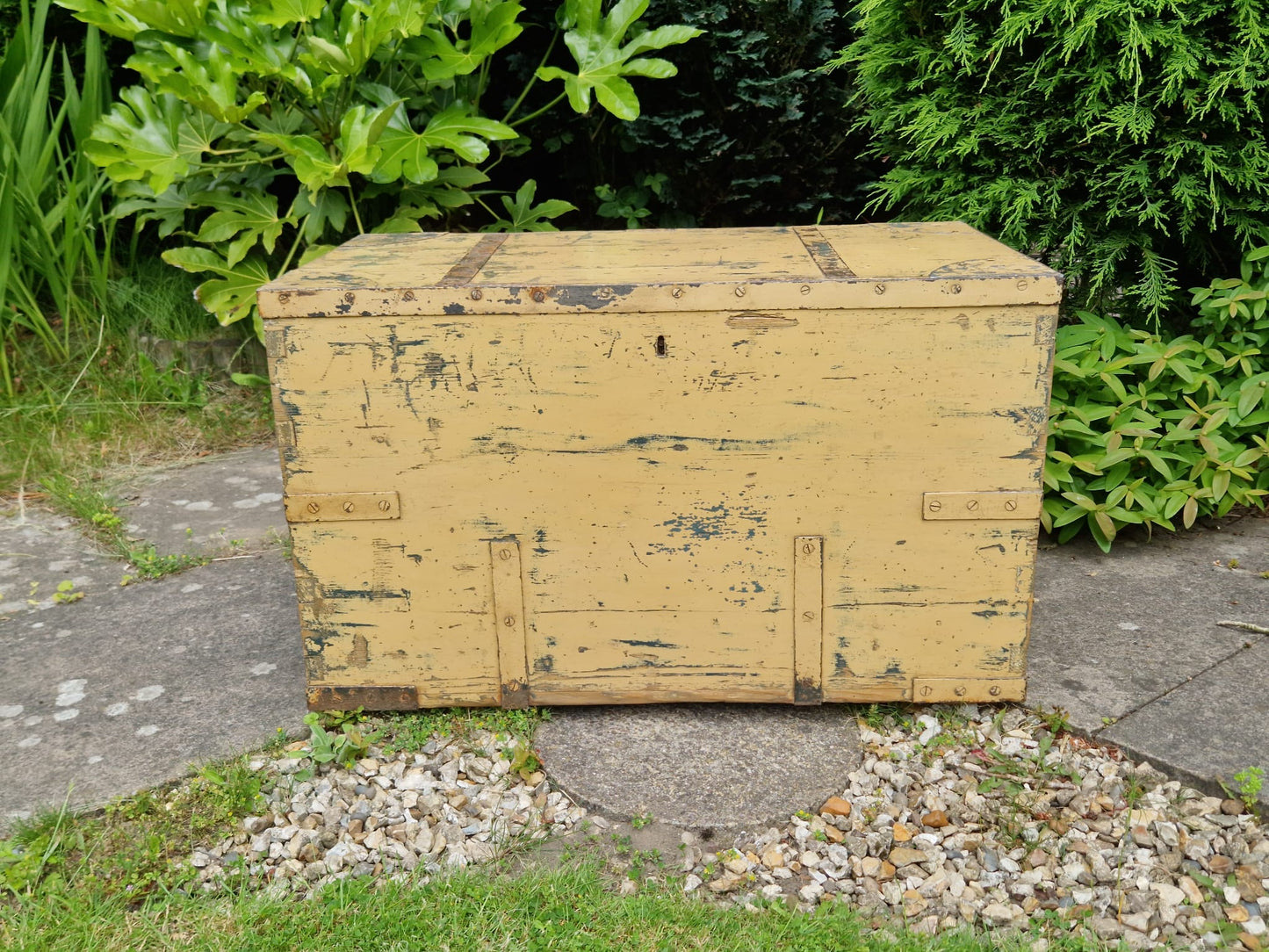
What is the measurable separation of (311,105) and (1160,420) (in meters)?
2.65

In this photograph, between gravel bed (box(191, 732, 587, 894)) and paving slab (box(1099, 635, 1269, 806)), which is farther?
paving slab (box(1099, 635, 1269, 806))

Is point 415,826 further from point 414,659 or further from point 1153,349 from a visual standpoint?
point 1153,349

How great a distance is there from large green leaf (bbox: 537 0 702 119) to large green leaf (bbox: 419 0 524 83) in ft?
0.55

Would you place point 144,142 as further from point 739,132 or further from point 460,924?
point 460,924

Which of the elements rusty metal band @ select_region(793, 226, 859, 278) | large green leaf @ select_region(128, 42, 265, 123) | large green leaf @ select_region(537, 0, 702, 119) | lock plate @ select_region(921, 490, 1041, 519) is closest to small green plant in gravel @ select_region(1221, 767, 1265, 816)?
lock plate @ select_region(921, 490, 1041, 519)

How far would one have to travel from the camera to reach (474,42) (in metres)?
3.28

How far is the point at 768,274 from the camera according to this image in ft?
6.66

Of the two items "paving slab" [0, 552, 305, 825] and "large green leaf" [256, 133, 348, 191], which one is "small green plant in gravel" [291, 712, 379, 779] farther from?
"large green leaf" [256, 133, 348, 191]

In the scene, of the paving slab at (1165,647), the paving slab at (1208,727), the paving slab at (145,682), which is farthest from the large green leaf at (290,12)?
the paving slab at (1208,727)

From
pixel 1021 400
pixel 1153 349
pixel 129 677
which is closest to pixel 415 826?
pixel 129 677

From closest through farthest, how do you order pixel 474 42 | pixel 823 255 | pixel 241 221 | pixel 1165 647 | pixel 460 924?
pixel 460 924 → pixel 823 255 → pixel 1165 647 → pixel 474 42 → pixel 241 221

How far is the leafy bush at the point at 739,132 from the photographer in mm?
3662

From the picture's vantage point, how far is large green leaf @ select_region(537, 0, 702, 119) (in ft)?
10.5

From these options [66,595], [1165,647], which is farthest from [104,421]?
[1165,647]
